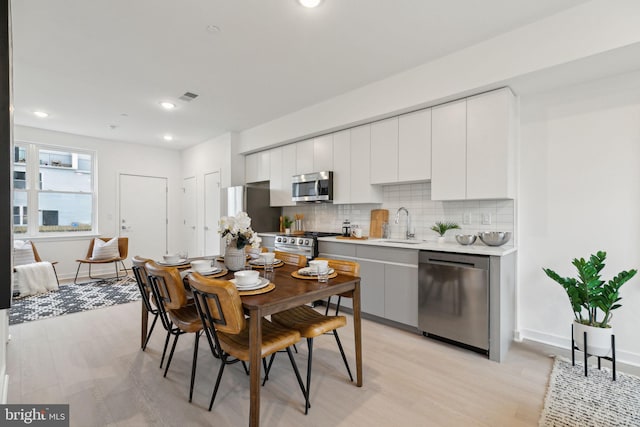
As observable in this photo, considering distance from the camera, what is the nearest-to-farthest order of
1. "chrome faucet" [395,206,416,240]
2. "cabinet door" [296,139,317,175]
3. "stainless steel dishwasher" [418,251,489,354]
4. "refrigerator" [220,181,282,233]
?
"stainless steel dishwasher" [418,251,489,354] → "chrome faucet" [395,206,416,240] → "cabinet door" [296,139,317,175] → "refrigerator" [220,181,282,233]

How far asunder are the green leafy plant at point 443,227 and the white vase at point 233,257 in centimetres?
212

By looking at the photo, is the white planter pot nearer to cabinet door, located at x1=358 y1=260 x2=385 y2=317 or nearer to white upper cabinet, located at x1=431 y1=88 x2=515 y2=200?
white upper cabinet, located at x1=431 y1=88 x2=515 y2=200

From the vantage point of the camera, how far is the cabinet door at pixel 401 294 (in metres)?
3.03

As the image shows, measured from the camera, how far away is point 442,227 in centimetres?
325

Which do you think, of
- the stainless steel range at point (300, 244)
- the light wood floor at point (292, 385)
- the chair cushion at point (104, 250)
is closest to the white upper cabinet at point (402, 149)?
the stainless steel range at point (300, 244)

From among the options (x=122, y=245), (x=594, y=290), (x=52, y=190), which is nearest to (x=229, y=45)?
(x=594, y=290)

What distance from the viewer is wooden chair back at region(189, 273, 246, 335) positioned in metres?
1.53

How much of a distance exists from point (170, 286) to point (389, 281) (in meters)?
2.14

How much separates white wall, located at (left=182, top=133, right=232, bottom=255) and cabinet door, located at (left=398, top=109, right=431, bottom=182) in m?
3.26

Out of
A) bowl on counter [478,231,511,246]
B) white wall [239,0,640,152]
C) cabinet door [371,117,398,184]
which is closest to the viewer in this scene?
white wall [239,0,640,152]

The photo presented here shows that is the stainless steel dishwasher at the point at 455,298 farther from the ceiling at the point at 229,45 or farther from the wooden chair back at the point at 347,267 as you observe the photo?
the ceiling at the point at 229,45

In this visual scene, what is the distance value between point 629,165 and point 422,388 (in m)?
2.46

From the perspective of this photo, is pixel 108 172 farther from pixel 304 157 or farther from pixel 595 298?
pixel 595 298

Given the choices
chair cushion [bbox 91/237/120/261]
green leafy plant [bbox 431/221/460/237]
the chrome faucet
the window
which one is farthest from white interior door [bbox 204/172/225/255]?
Result: green leafy plant [bbox 431/221/460/237]
